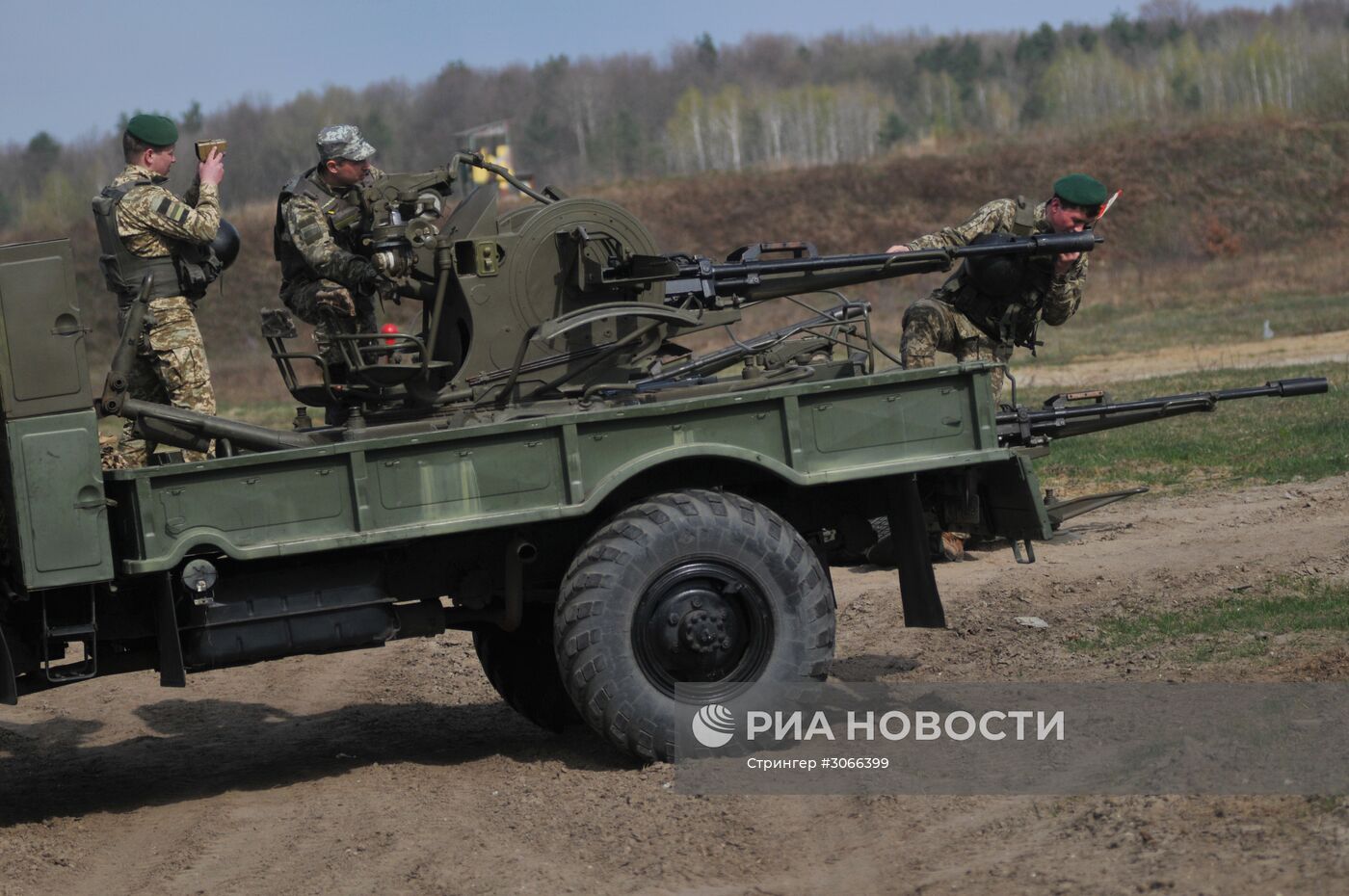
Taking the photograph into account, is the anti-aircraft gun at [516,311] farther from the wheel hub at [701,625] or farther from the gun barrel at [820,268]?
the wheel hub at [701,625]

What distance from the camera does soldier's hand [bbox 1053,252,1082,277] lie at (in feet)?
28.1

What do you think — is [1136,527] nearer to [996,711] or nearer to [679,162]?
[996,711]

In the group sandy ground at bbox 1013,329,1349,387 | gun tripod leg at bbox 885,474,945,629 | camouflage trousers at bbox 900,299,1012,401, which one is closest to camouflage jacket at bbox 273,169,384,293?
gun tripod leg at bbox 885,474,945,629

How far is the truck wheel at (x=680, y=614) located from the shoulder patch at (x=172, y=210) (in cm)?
230

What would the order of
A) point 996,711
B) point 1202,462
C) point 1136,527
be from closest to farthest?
point 996,711 < point 1136,527 < point 1202,462

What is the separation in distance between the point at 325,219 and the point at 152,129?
857 mm

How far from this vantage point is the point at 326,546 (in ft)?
→ 19.5

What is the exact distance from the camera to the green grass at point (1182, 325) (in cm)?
2222

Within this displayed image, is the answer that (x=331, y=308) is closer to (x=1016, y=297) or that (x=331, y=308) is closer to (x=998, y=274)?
(x=998, y=274)

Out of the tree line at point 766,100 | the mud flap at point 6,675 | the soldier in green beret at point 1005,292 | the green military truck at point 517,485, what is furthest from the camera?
the tree line at point 766,100

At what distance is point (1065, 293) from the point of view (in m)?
8.91

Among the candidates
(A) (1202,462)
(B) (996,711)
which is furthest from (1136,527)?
(B) (996,711)

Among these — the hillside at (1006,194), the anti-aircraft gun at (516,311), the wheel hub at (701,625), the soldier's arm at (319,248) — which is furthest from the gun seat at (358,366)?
the hillside at (1006,194)

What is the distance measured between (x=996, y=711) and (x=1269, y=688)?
3.33 feet
